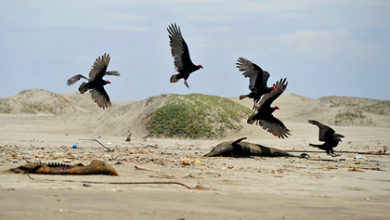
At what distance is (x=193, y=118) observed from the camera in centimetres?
2181

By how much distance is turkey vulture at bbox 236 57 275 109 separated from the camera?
42.0ft

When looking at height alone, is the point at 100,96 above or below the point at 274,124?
above

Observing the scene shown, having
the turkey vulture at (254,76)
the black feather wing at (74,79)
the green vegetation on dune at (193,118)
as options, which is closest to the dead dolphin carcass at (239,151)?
the turkey vulture at (254,76)

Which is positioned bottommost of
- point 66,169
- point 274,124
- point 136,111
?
point 66,169

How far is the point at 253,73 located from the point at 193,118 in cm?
897

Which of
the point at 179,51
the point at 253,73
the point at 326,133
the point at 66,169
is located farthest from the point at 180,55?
the point at 66,169

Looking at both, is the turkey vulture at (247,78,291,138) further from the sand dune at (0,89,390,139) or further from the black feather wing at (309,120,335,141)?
the sand dune at (0,89,390,139)

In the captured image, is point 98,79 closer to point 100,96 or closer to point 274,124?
point 100,96

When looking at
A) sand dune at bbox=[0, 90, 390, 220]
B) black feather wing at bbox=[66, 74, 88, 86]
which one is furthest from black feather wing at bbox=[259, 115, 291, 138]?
black feather wing at bbox=[66, 74, 88, 86]

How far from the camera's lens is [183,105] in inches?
885

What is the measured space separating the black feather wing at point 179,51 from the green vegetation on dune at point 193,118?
8335 millimetres

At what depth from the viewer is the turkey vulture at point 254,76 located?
1281cm

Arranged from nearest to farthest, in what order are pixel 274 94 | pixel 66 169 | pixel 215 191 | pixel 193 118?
pixel 215 191 < pixel 66 169 < pixel 274 94 < pixel 193 118

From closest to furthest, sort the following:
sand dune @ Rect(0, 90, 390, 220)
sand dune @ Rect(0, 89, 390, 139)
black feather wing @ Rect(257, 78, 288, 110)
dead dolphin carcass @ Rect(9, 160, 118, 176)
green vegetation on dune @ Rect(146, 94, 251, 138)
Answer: sand dune @ Rect(0, 90, 390, 220) < dead dolphin carcass @ Rect(9, 160, 118, 176) < black feather wing @ Rect(257, 78, 288, 110) < green vegetation on dune @ Rect(146, 94, 251, 138) < sand dune @ Rect(0, 89, 390, 139)
